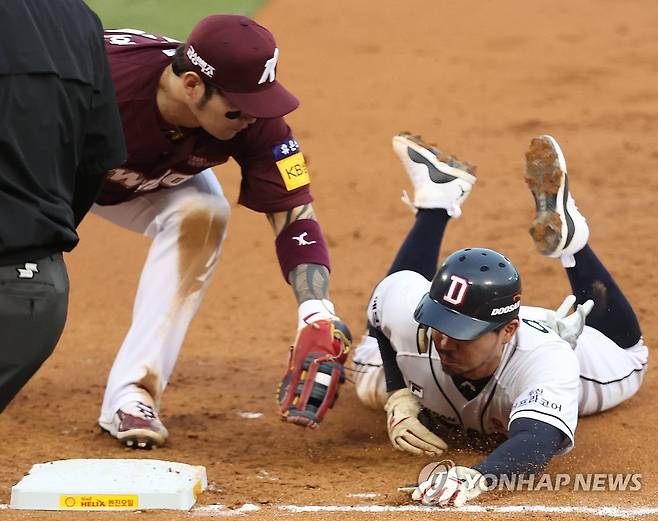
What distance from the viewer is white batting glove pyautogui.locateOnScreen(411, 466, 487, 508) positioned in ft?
12.8

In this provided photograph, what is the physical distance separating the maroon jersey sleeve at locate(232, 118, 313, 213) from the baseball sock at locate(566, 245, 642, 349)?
1354 millimetres

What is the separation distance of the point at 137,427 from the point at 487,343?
147cm

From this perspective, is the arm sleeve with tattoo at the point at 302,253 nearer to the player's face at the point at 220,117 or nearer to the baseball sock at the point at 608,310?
the player's face at the point at 220,117

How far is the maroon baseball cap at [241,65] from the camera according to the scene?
4.37 meters

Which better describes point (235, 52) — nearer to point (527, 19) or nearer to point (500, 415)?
point (500, 415)

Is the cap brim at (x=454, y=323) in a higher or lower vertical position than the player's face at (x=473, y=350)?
higher

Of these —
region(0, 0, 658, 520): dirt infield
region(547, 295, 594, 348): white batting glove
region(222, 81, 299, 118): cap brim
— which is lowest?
region(0, 0, 658, 520): dirt infield

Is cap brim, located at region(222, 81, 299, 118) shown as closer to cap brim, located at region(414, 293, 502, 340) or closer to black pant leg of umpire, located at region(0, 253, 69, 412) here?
cap brim, located at region(414, 293, 502, 340)

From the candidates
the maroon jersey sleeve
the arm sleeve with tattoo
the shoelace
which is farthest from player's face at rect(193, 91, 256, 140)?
the shoelace

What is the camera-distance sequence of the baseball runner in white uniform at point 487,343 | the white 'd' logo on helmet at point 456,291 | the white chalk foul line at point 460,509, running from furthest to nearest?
the white 'd' logo on helmet at point 456,291 < the baseball runner in white uniform at point 487,343 < the white chalk foul line at point 460,509

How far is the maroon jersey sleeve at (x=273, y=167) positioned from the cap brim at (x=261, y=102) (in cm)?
39

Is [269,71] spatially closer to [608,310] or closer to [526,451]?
[526,451]

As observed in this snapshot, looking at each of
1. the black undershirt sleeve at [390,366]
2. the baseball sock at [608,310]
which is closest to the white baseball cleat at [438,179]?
the baseball sock at [608,310]

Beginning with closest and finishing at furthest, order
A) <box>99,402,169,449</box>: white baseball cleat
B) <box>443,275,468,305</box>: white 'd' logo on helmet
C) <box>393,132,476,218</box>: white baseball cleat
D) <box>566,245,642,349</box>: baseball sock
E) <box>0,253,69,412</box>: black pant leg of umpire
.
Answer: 1. <box>0,253,69,412</box>: black pant leg of umpire
2. <box>443,275,468,305</box>: white 'd' logo on helmet
3. <box>99,402,169,449</box>: white baseball cleat
4. <box>566,245,642,349</box>: baseball sock
5. <box>393,132,476,218</box>: white baseball cleat
